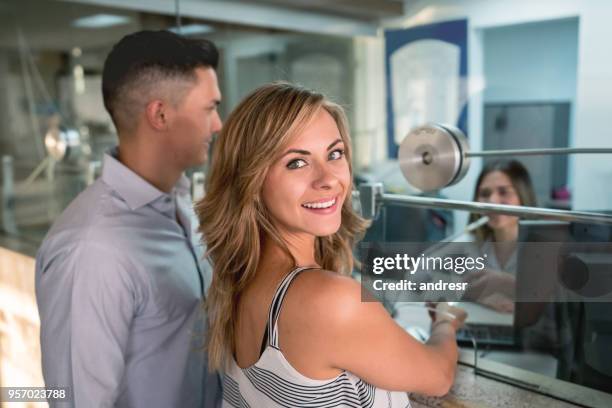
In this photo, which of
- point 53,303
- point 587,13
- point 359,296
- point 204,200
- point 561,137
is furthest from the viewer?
point 561,137

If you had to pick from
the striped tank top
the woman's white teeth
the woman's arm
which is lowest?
the striped tank top

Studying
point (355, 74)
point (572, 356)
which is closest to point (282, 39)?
point (355, 74)

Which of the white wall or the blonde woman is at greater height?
the white wall

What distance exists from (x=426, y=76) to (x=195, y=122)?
626mm

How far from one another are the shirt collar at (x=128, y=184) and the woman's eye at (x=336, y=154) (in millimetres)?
475

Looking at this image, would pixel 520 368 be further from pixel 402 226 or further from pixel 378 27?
pixel 378 27

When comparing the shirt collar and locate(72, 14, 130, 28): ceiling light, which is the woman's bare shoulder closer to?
the shirt collar

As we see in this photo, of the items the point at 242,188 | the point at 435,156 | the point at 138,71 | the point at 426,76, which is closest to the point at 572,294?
the point at 435,156

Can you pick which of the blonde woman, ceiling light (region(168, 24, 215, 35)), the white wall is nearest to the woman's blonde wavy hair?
the blonde woman

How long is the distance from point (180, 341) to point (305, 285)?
531 mm

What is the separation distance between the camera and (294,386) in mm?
729

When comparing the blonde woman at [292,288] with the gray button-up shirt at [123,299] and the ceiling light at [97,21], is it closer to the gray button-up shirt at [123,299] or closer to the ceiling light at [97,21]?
the gray button-up shirt at [123,299]

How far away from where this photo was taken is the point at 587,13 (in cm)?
126

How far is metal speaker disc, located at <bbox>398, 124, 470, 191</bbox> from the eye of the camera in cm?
105
